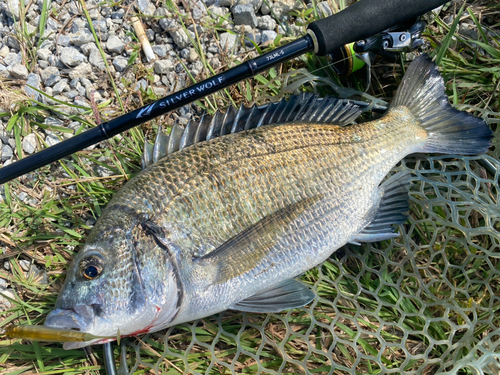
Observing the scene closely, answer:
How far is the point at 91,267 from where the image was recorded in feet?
6.83

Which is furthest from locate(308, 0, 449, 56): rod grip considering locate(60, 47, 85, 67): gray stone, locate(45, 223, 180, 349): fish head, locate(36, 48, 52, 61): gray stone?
locate(36, 48, 52, 61): gray stone

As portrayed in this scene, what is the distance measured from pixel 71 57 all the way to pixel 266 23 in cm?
164

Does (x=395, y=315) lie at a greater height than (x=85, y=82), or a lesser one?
lesser

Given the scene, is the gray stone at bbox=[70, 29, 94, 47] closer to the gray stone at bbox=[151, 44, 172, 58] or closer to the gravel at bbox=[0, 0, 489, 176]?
the gravel at bbox=[0, 0, 489, 176]

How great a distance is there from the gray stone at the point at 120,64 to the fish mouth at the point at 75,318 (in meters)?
1.98

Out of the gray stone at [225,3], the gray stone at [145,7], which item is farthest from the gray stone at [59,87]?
the gray stone at [225,3]

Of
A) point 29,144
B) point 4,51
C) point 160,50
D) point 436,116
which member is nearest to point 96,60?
point 160,50

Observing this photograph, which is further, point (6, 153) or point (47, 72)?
point (47, 72)

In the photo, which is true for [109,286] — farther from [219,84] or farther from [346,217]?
[346,217]

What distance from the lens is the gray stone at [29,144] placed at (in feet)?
9.68

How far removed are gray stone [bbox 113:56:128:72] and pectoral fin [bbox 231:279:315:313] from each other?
2.11 metres

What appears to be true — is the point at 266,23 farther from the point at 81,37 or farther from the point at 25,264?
the point at 25,264

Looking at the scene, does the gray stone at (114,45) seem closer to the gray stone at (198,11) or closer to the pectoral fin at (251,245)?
the gray stone at (198,11)

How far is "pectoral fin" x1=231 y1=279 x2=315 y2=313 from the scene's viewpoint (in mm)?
2352
